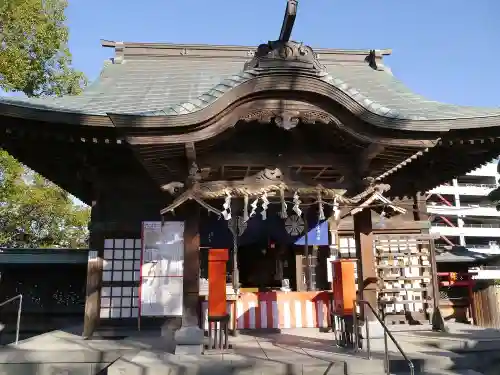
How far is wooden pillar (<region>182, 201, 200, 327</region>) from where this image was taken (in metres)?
6.57

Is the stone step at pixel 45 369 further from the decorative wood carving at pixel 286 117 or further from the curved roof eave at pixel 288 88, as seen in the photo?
the decorative wood carving at pixel 286 117

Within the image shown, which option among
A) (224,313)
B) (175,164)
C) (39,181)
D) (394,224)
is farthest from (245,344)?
(39,181)

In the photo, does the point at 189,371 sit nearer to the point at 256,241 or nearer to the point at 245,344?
the point at 245,344

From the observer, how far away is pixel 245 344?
7.32m

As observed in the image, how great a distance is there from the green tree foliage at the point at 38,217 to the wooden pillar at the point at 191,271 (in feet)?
43.8

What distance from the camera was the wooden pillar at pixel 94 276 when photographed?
8.47 metres

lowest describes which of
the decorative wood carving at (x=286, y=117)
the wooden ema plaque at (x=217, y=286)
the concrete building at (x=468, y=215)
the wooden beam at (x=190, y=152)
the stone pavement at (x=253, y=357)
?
the stone pavement at (x=253, y=357)

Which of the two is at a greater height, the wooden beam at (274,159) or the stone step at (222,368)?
the wooden beam at (274,159)

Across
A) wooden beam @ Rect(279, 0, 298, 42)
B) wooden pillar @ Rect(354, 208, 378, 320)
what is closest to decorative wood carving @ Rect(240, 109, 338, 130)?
wooden beam @ Rect(279, 0, 298, 42)

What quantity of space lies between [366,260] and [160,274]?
421 cm

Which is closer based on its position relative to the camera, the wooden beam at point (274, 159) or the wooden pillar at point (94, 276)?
the wooden beam at point (274, 159)

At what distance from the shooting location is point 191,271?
667 cm

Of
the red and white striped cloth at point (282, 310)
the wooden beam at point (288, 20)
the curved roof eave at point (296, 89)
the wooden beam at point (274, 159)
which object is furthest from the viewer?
the red and white striped cloth at point (282, 310)

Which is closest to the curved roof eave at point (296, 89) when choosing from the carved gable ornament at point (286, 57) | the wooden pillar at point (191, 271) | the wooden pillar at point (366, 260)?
the carved gable ornament at point (286, 57)
